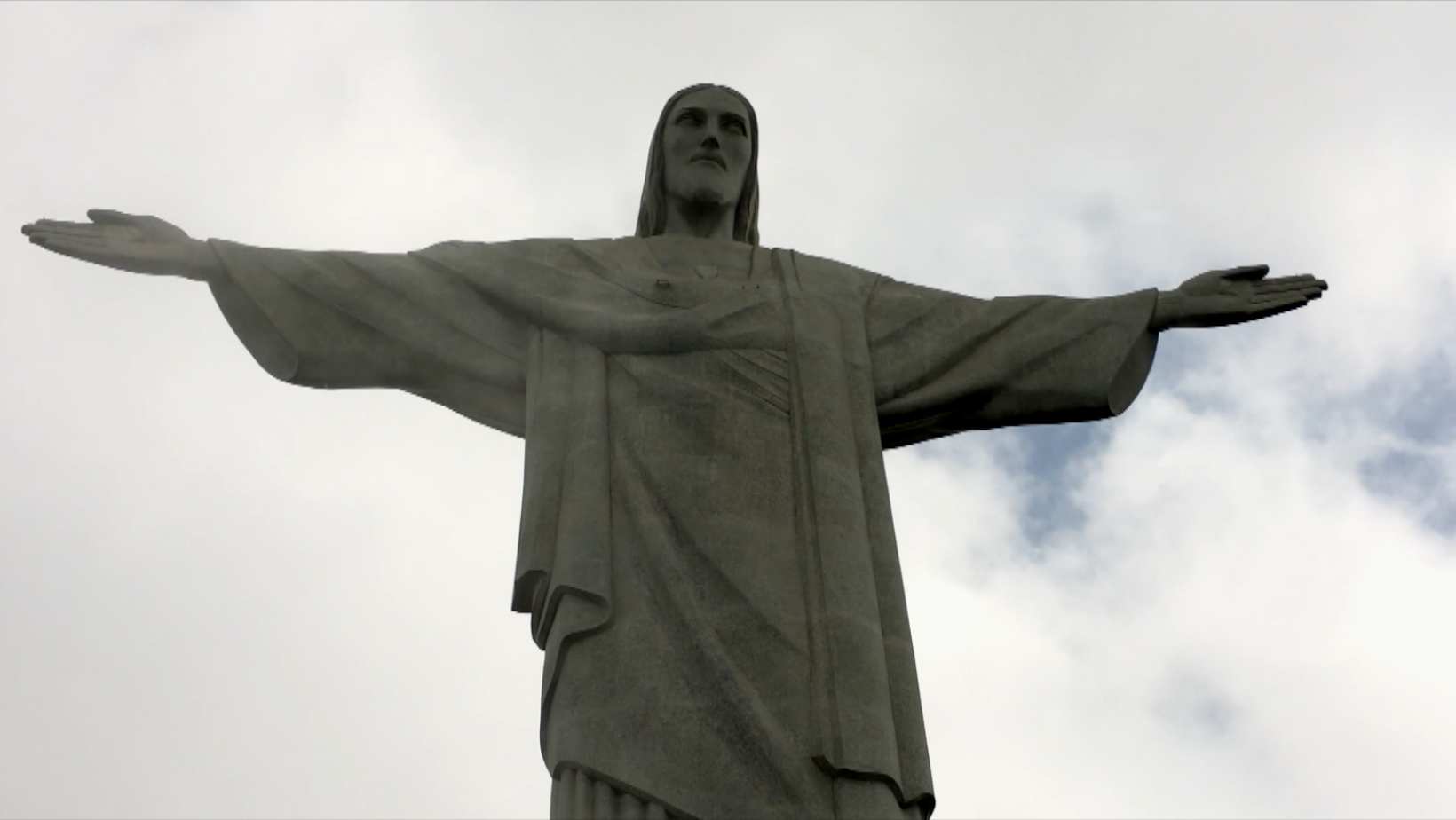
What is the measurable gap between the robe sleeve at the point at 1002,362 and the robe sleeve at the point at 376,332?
94.6 inches

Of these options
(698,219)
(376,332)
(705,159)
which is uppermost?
(705,159)

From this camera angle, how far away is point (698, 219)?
50.3ft

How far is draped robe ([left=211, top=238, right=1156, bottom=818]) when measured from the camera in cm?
1184

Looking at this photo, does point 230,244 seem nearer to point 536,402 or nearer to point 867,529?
point 536,402

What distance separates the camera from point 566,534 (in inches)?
498

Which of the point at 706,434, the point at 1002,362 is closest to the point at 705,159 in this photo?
the point at 1002,362

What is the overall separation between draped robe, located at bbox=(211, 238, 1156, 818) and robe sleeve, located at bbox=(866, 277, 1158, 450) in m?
0.02

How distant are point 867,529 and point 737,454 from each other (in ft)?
2.88

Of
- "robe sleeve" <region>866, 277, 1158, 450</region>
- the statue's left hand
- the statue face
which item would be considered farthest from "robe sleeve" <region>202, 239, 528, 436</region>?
the statue's left hand

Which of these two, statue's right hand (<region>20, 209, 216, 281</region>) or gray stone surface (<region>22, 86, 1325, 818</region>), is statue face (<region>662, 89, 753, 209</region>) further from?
statue's right hand (<region>20, 209, 216, 281</region>)

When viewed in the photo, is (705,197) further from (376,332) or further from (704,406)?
(376,332)

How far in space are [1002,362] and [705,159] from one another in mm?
2579

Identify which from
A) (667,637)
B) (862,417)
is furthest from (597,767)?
(862,417)

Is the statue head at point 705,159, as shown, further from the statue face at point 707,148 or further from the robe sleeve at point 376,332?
the robe sleeve at point 376,332
